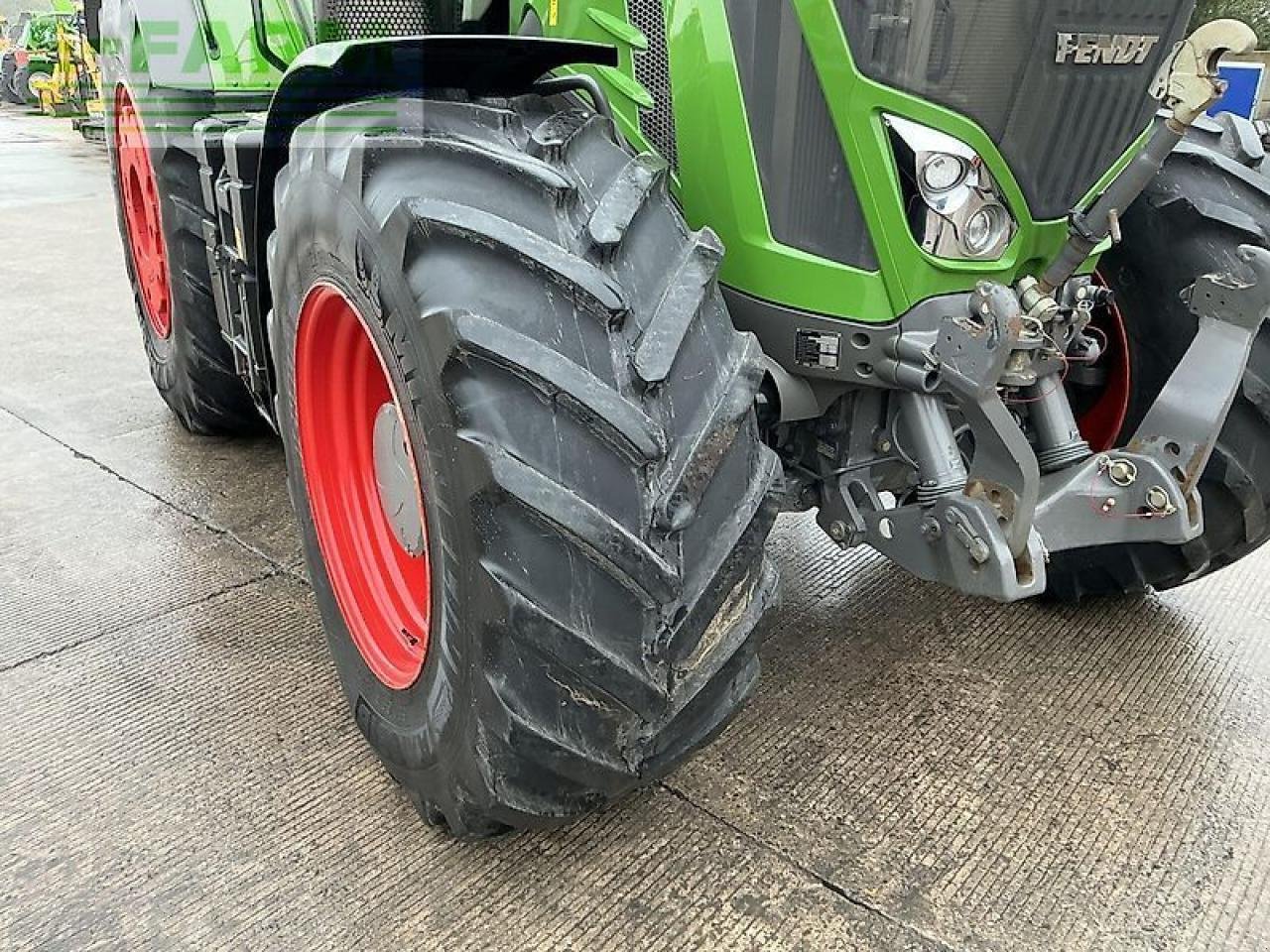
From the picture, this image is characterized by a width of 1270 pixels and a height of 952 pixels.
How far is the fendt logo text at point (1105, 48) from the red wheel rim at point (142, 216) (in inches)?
112

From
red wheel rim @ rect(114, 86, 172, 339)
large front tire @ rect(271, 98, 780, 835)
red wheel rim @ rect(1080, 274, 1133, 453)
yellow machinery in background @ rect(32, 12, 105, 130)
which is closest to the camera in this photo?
large front tire @ rect(271, 98, 780, 835)

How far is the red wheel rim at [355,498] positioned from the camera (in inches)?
82.8

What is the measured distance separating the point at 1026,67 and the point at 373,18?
1.55 metres

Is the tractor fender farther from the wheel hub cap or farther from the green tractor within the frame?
the wheel hub cap

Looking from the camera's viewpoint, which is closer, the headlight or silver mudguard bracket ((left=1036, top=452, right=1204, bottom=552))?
the headlight

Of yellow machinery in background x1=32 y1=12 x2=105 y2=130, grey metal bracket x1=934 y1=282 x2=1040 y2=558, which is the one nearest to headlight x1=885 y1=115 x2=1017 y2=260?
grey metal bracket x1=934 y1=282 x2=1040 y2=558

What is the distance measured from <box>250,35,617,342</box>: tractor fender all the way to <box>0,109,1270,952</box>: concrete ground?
4.22 ft

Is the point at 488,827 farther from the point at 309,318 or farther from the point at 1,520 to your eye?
the point at 1,520

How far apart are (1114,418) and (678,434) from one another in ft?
4.87

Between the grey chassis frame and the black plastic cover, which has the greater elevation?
the black plastic cover

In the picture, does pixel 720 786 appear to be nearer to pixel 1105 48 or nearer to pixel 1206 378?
pixel 1206 378

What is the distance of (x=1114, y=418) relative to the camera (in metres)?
2.58

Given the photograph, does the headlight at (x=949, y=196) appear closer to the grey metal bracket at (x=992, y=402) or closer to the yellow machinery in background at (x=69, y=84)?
the grey metal bracket at (x=992, y=402)

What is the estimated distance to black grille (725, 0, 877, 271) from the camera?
68.5 inches
